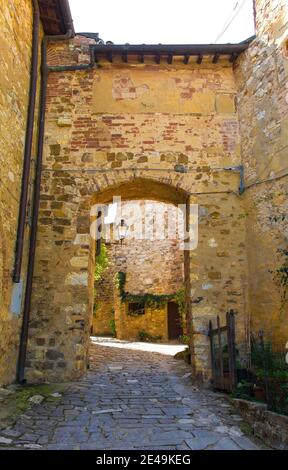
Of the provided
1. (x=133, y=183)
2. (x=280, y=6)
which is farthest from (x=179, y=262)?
(x=280, y=6)

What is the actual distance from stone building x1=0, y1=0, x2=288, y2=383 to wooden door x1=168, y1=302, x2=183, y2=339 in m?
7.98

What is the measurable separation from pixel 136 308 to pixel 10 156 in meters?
10.3

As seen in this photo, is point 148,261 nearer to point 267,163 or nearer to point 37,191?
point 37,191

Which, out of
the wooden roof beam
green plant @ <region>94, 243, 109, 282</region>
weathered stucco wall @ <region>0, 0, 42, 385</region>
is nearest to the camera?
weathered stucco wall @ <region>0, 0, 42, 385</region>

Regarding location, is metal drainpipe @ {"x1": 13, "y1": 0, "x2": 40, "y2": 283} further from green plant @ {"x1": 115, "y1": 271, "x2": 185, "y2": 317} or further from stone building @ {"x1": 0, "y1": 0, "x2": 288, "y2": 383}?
green plant @ {"x1": 115, "y1": 271, "x2": 185, "y2": 317}

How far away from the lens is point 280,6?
6.03 m

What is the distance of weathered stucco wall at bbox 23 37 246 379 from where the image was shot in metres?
5.90

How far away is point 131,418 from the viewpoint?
4.14 metres

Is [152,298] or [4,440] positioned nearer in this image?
[4,440]

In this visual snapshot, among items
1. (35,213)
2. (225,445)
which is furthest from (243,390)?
(35,213)

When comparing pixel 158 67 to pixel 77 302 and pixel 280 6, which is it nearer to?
A: pixel 280 6

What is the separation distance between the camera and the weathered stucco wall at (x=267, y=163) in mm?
5664

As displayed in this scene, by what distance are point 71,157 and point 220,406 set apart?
4.59 metres

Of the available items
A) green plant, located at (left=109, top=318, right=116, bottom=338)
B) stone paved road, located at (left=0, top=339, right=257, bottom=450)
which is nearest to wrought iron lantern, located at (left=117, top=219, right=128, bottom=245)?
green plant, located at (left=109, top=318, right=116, bottom=338)
